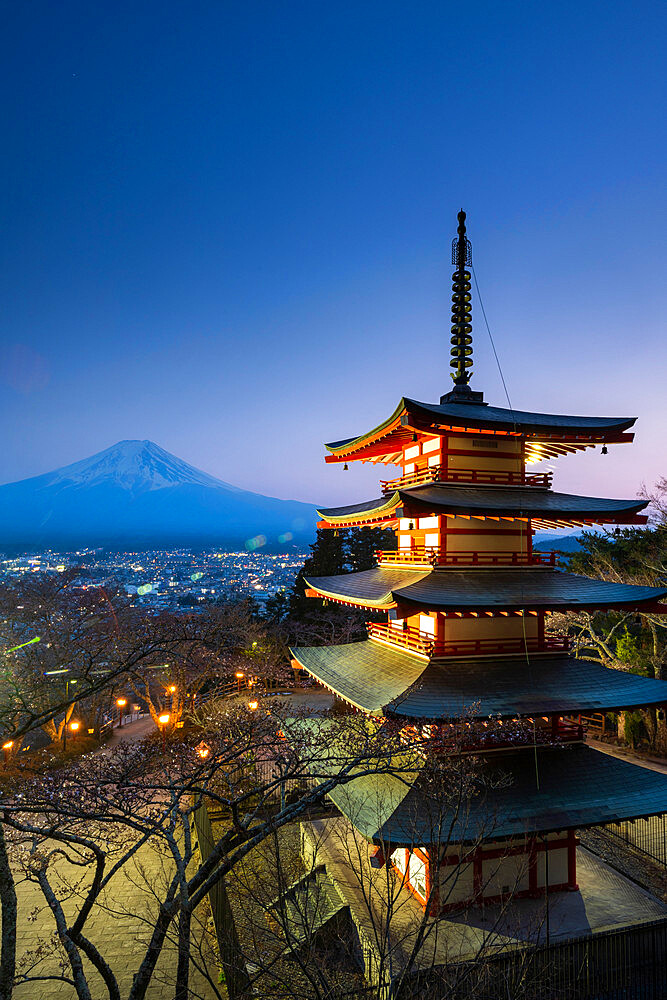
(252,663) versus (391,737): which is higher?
(391,737)

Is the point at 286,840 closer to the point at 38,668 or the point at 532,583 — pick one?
the point at 532,583

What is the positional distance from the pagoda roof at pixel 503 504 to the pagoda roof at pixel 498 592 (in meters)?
1.57

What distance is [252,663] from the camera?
95.5ft

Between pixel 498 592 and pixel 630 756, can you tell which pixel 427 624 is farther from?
pixel 630 756

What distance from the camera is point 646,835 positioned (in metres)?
15.3

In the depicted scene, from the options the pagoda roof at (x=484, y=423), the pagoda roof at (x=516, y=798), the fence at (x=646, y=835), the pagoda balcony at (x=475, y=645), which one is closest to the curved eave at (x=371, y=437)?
the pagoda roof at (x=484, y=423)

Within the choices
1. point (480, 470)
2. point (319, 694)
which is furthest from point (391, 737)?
point (319, 694)

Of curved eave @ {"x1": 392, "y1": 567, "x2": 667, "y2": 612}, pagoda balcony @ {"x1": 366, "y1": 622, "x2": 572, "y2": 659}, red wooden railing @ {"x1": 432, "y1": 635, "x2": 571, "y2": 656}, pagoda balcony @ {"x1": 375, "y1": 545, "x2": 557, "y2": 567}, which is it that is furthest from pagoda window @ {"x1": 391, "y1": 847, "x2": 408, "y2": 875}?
pagoda balcony @ {"x1": 375, "y1": 545, "x2": 557, "y2": 567}

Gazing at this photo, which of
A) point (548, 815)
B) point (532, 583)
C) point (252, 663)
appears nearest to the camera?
point (548, 815)

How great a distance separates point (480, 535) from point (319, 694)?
2404cm

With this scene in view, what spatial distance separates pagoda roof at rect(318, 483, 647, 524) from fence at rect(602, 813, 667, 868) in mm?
9194

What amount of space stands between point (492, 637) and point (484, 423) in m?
5.16

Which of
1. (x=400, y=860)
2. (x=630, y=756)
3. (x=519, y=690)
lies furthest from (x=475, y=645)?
(x=630, y=756)

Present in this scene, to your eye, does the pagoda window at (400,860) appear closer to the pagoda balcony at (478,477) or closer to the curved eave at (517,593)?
the curved eave at (517,593)
